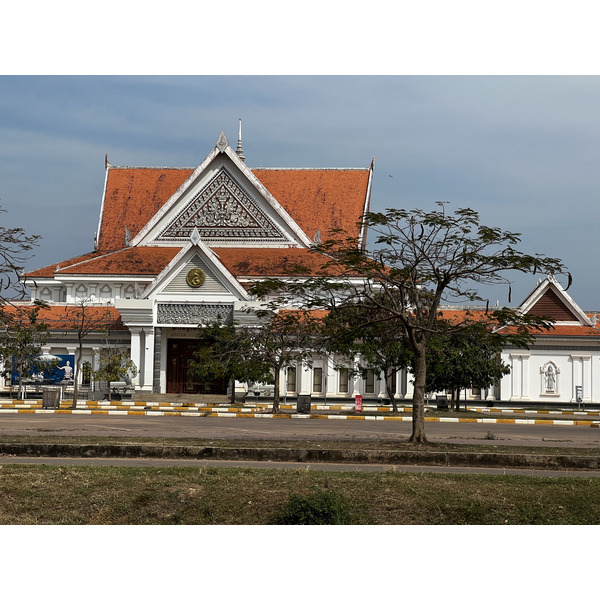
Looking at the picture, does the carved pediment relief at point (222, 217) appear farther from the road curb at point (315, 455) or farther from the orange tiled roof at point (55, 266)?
the road curb at point (315, 455)

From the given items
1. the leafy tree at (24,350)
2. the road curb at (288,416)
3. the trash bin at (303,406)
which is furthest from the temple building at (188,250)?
the road curb at (288,416)

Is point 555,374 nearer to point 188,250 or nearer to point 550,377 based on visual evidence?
point 550,377

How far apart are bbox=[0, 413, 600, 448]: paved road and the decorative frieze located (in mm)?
12557

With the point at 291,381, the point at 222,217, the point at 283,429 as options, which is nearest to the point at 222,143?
the point at 222,217

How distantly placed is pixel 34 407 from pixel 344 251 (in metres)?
19.8

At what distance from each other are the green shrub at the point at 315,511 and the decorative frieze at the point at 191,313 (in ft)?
100

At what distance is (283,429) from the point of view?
78.8ft

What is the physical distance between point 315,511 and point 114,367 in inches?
1124

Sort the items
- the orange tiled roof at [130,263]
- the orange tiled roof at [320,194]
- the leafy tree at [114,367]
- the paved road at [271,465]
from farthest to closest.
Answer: the orange tiled roof at [320,194], the orange tiled roof at [130,263], the leafy tree at [114,367], the paved road at [271,465]

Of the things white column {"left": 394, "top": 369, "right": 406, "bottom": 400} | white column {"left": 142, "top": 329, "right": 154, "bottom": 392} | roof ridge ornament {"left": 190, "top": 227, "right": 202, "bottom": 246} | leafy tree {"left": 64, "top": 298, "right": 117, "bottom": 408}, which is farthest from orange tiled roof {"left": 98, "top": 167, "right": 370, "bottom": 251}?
white column {"left": 142, "top": 329, "right": 154, "bottom": 392}

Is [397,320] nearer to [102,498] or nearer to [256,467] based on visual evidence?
[256,467]

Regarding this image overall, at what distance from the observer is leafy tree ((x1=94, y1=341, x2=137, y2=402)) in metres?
38.3

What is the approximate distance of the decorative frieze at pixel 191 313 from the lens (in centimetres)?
4194

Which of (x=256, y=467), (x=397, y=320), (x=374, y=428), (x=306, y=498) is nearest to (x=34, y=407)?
(x=374, y=428)
